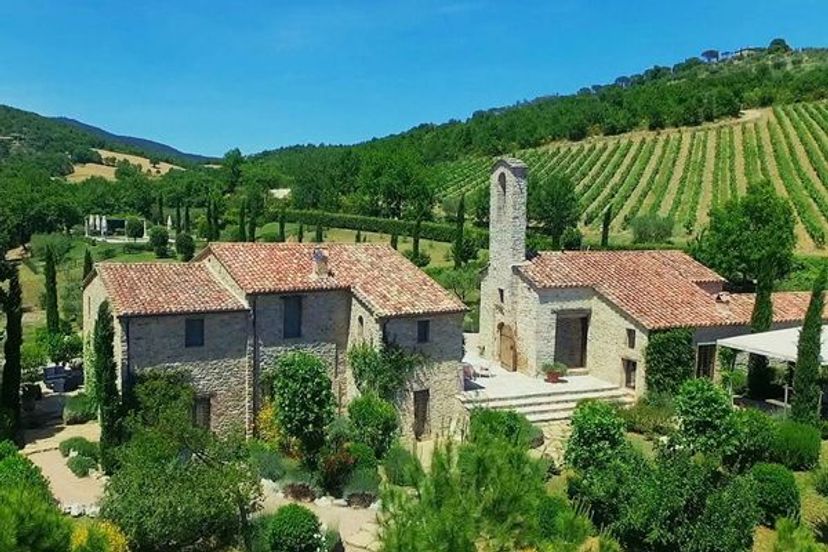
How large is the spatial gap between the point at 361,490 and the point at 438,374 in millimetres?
6414

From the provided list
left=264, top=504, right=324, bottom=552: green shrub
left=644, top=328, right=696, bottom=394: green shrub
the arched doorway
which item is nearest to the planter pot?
the arched doorway

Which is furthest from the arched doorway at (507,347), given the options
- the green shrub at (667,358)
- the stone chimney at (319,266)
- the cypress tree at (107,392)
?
the cypress tree at (107,392)

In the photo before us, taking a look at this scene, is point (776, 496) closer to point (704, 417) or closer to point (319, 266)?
point (704, 417)

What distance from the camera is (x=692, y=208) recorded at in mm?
66938

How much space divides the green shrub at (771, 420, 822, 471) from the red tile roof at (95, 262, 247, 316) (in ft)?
53.5

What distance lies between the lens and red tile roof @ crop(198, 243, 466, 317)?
24969mm

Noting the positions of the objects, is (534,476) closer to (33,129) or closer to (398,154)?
(398,154)

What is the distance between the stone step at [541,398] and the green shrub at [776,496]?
9.55 metres

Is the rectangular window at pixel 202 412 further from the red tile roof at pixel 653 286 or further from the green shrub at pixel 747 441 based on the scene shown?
the green shrub at pixel 747 441

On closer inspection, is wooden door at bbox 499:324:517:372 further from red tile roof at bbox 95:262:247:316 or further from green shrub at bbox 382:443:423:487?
red tile roof at bbox 95:262:247:316

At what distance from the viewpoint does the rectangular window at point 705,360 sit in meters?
29.0

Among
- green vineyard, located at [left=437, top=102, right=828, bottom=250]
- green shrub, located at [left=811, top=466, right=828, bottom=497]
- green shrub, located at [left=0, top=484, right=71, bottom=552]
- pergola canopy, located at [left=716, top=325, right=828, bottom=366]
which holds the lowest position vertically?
green shrub, located at [left=811, top=466, right=828, bottom=497]

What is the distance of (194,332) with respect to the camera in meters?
23.5

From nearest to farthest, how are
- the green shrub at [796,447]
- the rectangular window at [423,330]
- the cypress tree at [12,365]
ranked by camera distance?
the green shrub at [796,447] < the cypress tree at [12,365] < the rectangular window at [423,330]
